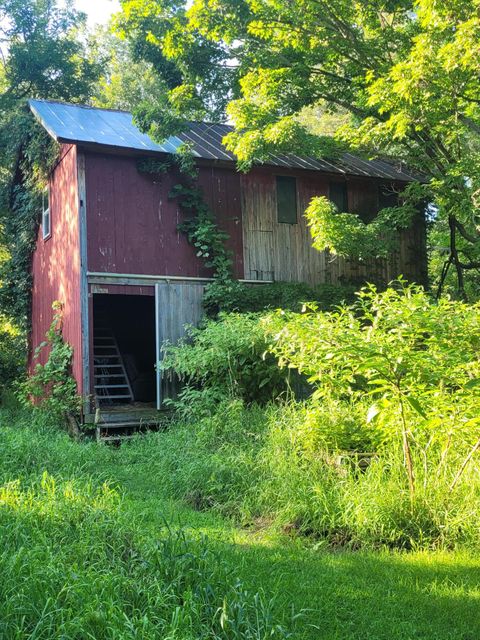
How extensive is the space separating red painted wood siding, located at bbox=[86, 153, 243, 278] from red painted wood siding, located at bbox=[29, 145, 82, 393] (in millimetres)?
407

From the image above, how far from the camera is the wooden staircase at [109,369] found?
44.8ft

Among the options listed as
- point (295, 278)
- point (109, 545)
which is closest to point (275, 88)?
point (295, 278)

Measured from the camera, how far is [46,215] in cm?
1429

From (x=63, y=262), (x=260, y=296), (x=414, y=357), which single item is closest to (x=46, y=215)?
(x=63, y=262)

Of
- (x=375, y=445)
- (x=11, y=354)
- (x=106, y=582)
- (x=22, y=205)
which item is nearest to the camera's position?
(x=106, y=582)

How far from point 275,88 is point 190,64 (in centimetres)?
208

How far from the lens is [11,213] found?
54.9 ft

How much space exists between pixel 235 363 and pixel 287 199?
5.52m

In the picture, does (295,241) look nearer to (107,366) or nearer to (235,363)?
(235,363)

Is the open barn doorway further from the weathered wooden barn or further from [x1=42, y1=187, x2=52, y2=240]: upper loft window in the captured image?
[x1=42, y1=187, x2=52, y2=240]: upper loft window

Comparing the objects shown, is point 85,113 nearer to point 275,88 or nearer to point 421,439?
point 275,88

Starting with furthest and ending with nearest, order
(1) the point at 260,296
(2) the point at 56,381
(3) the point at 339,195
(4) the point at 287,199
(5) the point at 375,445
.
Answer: (3) the point at 339,195
(4) the point at 287,199
(1) the point at 260,296
(2) the point at 56,381
(5) the point at 375,445

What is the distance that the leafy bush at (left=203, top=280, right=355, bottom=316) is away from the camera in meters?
12.2

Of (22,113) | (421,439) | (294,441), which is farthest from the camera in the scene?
(22,113)
